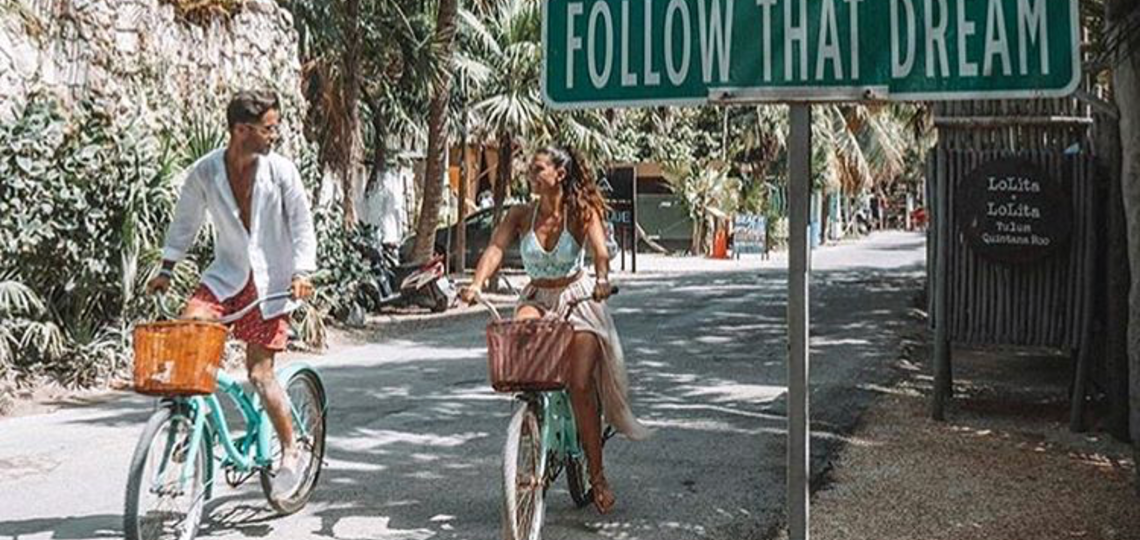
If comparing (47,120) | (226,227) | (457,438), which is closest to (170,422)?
(226,227)

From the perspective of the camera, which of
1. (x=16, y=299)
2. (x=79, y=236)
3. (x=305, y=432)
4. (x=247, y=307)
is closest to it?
(x=247, y=307)

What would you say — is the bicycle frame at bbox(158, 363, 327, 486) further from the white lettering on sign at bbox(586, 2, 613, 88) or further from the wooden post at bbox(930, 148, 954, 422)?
the wooden post at bbox(930, 148, 954, 422)

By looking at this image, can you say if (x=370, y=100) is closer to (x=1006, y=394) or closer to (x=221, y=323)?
(x=1006, y=394)

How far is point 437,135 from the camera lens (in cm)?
1747

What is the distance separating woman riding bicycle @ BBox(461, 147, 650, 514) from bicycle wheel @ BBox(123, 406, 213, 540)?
1399 mm

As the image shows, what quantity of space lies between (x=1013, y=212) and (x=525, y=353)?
4624 mm

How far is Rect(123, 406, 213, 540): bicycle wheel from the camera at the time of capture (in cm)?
438

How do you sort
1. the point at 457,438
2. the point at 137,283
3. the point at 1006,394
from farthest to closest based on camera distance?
the point at 137,283 → the point at 1006,394 → the point at 457,438

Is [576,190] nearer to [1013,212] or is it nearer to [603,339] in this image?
[603,339]

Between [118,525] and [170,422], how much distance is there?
1103 millimetres

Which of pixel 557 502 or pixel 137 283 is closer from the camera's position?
pixel 557 502

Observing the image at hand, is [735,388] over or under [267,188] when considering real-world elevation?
under

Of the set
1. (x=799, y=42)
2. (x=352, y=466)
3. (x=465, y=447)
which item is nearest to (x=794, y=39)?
(x=799, y=42)

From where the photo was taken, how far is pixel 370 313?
639 inches
